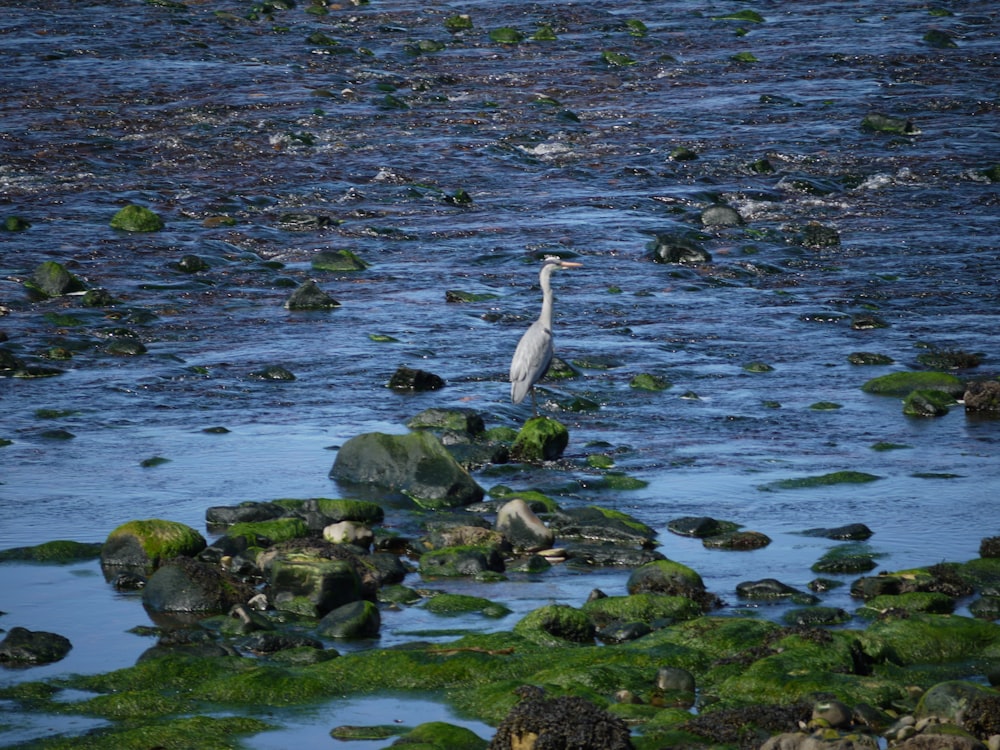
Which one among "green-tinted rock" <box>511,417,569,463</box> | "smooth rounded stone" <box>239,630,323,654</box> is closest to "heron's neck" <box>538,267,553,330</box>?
"green-tinted rock" <box>511,417,569,463</box>

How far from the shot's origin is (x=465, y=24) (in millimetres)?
35156

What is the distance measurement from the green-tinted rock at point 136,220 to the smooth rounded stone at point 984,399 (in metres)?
Answer: 11.8

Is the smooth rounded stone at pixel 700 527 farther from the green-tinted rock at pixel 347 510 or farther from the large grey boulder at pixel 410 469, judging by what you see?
the green-tinted rock at pixel 347 510

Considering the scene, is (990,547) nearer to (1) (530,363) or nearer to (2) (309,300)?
(1) (530,363)

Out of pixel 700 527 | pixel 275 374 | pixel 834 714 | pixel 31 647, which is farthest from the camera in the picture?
pixel 275 374

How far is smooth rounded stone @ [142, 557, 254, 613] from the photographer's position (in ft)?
30.5

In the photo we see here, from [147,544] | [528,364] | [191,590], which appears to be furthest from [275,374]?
[191,590]

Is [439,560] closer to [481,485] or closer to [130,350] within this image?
[481,485]

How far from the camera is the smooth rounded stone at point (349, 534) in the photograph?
10.5 m

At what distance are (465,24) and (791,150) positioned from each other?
12.5 meters

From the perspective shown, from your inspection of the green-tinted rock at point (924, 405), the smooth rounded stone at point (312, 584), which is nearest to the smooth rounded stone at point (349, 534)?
the smooth rounded stone at point (312, 584)

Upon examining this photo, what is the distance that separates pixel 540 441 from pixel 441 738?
5.52 m

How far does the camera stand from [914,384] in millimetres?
14445

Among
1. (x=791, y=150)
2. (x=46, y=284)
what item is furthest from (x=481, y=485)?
(x=791, y=150)
